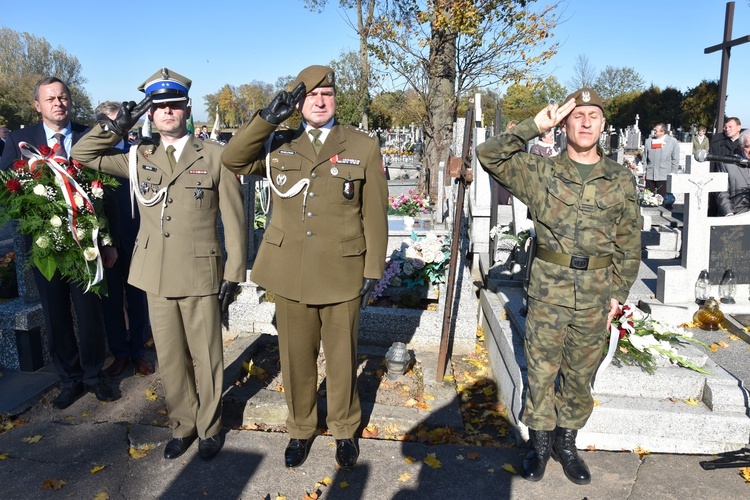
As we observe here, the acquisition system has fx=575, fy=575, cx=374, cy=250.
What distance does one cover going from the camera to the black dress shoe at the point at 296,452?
3.40 meters

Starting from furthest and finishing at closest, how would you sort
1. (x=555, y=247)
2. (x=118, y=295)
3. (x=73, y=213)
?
1. (x=118, y=295)
2. (x=73, y=213)
3. (x=555, y=247)

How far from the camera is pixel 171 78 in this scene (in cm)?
329

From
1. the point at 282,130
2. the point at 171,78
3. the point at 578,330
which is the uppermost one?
the point at 171,78

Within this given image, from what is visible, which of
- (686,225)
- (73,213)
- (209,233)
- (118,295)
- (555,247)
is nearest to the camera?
(555,247)

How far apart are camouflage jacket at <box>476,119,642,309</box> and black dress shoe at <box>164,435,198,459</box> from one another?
91.6 inches

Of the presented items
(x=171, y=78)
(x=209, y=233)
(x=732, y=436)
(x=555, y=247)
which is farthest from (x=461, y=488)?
(x=171, y=78)

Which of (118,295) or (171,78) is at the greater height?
(171,78)

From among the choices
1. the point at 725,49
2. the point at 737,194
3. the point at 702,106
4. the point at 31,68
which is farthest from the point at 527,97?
the point at 31,68

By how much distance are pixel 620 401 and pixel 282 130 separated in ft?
8.76

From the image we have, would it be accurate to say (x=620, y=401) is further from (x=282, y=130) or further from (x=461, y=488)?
(x=282, y=130)

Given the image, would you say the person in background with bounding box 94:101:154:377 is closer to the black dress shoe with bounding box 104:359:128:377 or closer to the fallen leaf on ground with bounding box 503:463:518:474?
the black dress shoe with bounding box 104:359:128:377

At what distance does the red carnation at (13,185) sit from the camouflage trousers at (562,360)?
3300 millimetres

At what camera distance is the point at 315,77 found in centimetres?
303

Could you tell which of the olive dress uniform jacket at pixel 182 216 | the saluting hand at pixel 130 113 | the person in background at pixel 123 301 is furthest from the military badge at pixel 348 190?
the person in background at pixel 123 301
